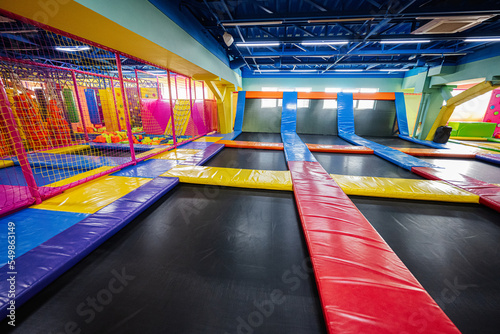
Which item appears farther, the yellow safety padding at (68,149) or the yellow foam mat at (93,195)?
the yellow safety padding at (68,149)

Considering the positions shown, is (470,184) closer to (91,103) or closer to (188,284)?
(188,284)

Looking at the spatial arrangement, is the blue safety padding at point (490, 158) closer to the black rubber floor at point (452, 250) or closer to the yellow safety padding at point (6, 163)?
the black rubber floor at point (452, 250)

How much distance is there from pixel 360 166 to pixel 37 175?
5.42 metres

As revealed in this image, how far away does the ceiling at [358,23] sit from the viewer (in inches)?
152

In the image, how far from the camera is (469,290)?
1229mm

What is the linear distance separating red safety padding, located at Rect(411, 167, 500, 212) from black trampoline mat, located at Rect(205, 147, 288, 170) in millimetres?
2151

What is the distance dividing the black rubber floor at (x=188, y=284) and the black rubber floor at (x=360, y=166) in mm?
1908

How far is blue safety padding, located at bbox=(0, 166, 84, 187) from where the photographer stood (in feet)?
8.80

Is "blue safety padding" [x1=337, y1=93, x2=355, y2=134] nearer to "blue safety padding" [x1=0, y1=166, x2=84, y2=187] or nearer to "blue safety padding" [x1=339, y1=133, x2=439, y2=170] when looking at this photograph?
"blue safety padding" [x1=339, y1=133, x2=439, y2=170]

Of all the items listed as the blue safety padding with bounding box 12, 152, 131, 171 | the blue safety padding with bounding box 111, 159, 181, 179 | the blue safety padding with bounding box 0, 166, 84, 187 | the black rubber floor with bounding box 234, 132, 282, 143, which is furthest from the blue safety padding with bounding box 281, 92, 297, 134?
the blue safety padding with bounding box 0, 166, 84, 187

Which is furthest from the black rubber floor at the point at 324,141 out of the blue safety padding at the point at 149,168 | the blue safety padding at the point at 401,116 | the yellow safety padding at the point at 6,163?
the yellow safety padding at the point at 6,163

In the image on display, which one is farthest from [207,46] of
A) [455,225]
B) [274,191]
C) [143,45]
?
[455,225]

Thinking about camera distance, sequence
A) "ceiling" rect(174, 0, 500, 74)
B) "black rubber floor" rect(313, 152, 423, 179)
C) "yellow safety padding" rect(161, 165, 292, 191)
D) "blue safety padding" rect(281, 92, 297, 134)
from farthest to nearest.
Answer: "blue safety padding" rect(281, 92, 297, 134) → "ceiling" rect(174, 0, 500, 74) → "black rubber floor" rect(313, 152, 423, 179) → "yellow safety padding" rect(161, 165, 292, 191)

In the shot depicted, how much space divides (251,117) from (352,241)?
6358 mm
